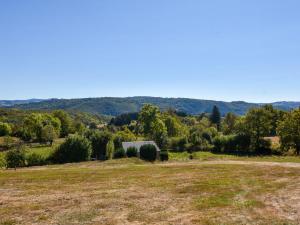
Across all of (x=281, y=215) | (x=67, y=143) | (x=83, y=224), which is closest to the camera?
(x=83, y=224)

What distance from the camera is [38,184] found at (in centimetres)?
3288

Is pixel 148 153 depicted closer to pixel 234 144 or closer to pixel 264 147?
pixel 234 144

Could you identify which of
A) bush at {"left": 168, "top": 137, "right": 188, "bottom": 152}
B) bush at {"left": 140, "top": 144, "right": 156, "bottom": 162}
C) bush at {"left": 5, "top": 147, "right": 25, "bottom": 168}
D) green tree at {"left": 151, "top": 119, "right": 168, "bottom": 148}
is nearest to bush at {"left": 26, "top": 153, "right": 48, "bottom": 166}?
bush at {"left": 5, "top": 147, "right": 25, "bottom": 168}

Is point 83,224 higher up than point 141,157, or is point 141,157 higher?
point 83,224

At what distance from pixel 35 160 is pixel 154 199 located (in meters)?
48.1

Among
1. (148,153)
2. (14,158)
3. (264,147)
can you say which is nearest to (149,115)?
(148,153)

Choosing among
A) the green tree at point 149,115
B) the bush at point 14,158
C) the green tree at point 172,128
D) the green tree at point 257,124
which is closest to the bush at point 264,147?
the green tree at point 257,124

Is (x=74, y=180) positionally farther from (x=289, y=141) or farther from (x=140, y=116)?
(x=140, y=116)

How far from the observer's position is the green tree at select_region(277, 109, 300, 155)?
74750 millimetres

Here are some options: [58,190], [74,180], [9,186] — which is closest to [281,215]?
[58,190]

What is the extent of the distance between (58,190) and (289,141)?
59165mm

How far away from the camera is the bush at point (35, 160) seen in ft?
221

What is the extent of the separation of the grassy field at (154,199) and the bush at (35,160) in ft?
104

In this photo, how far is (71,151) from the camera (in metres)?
70.8
